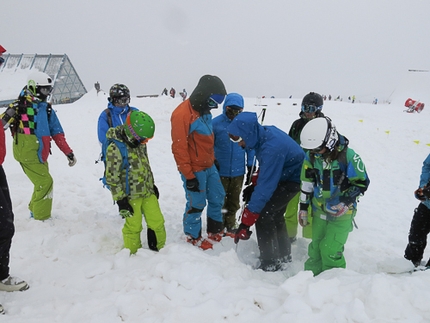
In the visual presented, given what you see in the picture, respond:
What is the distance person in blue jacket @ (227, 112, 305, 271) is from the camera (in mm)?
3320

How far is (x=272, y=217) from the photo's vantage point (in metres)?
3.64

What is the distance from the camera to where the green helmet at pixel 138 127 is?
3471 millimetres

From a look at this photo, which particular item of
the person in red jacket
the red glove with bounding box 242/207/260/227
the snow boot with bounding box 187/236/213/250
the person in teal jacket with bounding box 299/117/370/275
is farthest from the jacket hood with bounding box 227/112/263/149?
the person in red jacket

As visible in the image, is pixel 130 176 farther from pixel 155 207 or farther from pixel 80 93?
pixel 80 93

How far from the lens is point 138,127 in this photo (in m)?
3.48

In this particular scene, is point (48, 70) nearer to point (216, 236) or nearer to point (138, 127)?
point (138, 127)

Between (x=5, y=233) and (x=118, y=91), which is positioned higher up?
(x=118, y=91)

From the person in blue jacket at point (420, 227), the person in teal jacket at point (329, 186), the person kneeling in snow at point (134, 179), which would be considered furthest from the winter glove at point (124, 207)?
the person in blue jacket at point (420, 227)

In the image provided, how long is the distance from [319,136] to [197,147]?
1734 millimetres

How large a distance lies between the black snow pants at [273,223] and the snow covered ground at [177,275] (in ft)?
0.66

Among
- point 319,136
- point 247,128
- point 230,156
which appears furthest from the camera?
point 230,156

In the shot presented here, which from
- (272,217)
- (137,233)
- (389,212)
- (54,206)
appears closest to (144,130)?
(137,233)

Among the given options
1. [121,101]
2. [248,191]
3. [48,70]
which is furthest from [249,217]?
[48,70]

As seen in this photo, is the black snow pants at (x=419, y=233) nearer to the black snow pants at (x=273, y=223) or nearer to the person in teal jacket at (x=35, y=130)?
the black snow pants at (x=273, y=223)
